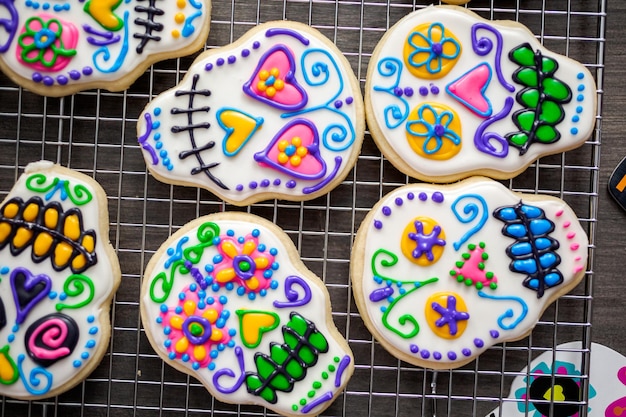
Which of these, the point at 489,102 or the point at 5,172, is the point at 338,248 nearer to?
the point at 489,102

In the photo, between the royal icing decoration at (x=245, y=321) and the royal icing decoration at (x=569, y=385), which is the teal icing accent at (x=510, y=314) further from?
the royal icing decoration at (x=245, y=321)

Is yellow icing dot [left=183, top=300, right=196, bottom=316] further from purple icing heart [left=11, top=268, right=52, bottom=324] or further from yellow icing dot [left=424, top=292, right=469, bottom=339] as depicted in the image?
yellow icing dot [left=424, top=292, right=469, bottom=339]

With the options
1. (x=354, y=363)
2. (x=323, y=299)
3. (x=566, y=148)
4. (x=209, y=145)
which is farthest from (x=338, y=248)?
(x=566, y=148)

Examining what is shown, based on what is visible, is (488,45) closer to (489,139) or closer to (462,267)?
(489,139)

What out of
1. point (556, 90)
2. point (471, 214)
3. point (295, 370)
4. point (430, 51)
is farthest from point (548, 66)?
point (295, 370)

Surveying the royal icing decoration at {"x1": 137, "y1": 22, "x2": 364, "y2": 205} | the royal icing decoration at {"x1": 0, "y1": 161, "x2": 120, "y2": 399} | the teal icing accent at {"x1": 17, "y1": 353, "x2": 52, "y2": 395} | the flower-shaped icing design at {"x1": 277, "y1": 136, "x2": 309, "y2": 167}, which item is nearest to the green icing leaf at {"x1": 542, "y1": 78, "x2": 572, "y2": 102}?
the royal icing decoration at {"x1": 137, "y1": 22, "x2": 364, "y2": 205}
